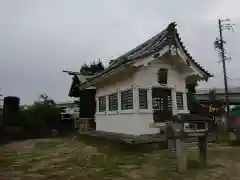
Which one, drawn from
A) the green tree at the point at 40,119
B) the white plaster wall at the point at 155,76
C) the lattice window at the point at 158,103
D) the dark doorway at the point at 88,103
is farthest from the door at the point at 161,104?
the green tree at the point at 40,119

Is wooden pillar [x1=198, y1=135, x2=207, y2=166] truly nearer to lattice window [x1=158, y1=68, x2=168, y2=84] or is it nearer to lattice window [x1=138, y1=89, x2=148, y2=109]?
lattice window [x1=138, y1=89, x2=148, y2=109]

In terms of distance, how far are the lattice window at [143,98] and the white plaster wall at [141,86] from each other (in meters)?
0.22

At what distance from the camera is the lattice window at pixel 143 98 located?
11172 mm

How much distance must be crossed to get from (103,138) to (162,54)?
4835 mm

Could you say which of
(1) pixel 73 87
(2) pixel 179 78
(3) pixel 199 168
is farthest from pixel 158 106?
(1) pixel 73 87

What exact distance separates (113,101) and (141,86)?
8.34 ft

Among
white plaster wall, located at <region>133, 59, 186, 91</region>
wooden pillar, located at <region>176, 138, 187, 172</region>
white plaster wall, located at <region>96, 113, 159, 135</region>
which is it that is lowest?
wooden pillar, located at <region>176, 138, 187, 172</region>

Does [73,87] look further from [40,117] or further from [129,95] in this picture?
[129,95]

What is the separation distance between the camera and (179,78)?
12.5 metres

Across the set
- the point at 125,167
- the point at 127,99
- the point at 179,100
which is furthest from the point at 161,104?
the point at 125,167

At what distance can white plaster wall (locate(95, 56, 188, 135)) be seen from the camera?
11055 mm

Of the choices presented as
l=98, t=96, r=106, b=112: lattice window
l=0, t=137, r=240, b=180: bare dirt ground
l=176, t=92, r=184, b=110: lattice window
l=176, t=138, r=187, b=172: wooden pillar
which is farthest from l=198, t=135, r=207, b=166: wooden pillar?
l=98, t=96, r=106, b=112: lattice window

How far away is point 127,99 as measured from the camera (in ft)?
38.4

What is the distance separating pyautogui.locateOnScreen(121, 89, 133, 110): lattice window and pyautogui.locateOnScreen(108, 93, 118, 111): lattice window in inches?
28.8
